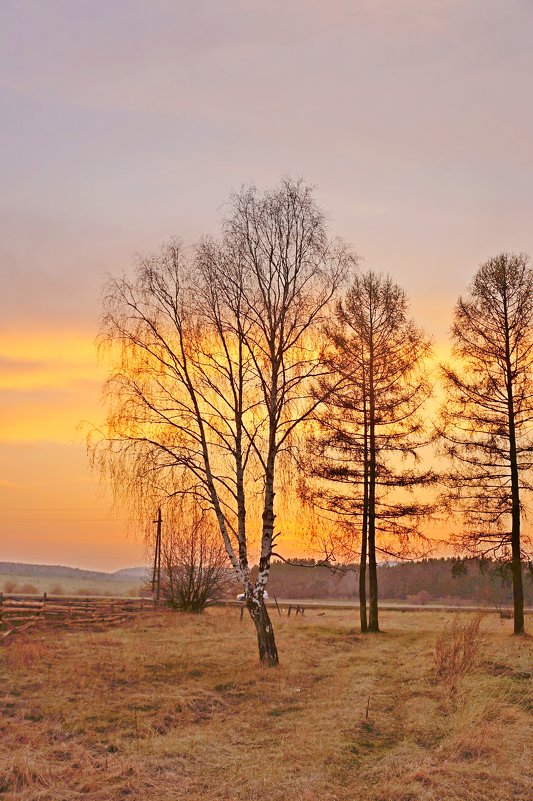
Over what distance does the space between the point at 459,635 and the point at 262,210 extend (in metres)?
12.0

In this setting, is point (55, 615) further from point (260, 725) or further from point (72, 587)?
point (72, 587)

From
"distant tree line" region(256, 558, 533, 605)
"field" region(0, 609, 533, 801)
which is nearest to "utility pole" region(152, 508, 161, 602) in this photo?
"field" region(0, 609, 533, 801)

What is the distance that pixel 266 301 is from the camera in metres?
18.3

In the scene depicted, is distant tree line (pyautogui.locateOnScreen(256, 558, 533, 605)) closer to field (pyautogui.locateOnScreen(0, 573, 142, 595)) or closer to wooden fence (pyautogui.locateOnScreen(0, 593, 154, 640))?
field (pyautogui.locateOnScreen(0, 573, 142, 595))

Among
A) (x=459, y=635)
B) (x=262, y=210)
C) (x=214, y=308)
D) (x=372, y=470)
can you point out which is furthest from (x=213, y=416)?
(x=372, y=470)

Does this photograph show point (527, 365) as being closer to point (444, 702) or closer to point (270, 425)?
point (270, 425)

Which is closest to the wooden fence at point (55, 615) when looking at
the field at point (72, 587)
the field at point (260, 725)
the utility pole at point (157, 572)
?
the utility pole at point (157, 572)

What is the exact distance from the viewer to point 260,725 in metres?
11.8

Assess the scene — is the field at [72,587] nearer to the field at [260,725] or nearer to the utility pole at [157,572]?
the utility pole at [157,572]

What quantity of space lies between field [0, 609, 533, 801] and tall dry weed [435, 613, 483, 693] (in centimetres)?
22

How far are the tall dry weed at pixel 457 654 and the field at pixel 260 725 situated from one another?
216mm

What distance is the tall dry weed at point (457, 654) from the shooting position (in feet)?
46.7

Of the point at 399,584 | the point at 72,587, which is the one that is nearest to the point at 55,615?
the point at 399,584

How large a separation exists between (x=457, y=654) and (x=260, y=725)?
5083mm
